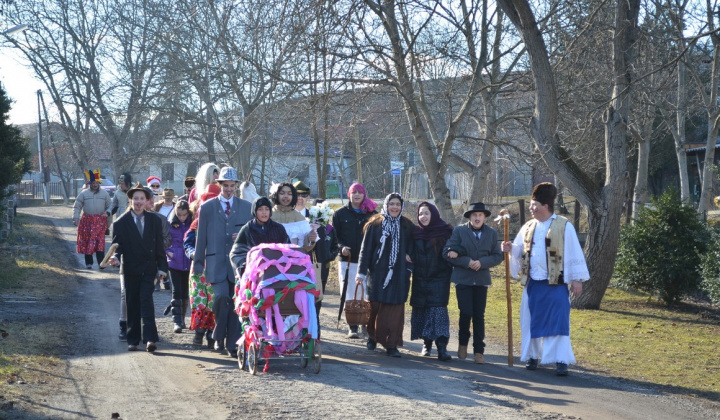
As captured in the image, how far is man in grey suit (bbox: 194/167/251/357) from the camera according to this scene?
916 centimetres

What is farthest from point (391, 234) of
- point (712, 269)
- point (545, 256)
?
point (712, 269)

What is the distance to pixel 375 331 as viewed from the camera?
32.1 feet

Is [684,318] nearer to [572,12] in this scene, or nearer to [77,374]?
[572,12]

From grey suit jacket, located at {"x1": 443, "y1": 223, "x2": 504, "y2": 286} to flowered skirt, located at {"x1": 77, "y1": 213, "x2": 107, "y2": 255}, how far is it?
36.4ft

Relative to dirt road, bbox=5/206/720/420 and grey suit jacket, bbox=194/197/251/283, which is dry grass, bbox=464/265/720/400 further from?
grey suit jacket, bbox=194/197/251/283

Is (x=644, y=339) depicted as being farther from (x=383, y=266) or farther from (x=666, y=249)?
(x=383, y=266)

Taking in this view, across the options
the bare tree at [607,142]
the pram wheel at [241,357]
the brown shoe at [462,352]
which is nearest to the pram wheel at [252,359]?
the pram wheel at [241,357]

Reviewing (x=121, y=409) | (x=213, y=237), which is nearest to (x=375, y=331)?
(x=213, y=237)

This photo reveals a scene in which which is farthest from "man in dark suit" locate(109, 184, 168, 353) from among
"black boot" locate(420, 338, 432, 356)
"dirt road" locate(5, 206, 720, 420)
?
"black boot" locate(420, 338, 432, 356)

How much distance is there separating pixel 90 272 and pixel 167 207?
183 inches

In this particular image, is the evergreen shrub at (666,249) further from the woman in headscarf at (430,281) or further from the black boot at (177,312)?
the black boot at (177,312)

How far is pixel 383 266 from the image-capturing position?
32.0 ft

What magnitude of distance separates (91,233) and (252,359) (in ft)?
36.8

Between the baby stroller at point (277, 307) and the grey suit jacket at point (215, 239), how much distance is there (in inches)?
37.9
